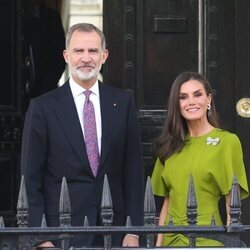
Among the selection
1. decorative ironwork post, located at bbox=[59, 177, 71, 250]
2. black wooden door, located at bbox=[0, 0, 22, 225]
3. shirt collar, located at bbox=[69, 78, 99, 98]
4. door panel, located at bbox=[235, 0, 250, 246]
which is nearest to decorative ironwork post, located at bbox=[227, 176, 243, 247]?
decorative ironwork post, located at bbox=[59, 177, 71, 250]

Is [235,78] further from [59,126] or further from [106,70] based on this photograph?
[59,126]

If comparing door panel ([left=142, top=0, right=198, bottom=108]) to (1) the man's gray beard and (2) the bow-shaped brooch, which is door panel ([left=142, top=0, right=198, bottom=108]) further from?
(1) the man's gray beard

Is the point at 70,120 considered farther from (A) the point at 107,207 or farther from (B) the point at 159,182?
(A) the point at 107,207

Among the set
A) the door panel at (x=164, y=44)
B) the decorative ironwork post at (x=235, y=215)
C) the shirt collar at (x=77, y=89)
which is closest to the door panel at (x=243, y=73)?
the door panel at (x=164, y=44)

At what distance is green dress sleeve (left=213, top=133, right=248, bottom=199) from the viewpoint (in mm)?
5340

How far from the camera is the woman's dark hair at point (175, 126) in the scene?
5.48 metres

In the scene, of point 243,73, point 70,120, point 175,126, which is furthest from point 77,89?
point 243,73

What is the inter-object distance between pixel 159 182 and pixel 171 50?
1.58 m

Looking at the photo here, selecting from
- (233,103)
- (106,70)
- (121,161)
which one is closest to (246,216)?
(233,103)

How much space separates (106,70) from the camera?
689 cm

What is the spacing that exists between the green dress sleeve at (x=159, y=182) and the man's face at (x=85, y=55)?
75 cm

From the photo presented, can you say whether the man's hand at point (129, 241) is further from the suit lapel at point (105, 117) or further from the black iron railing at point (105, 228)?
the black iron railing at point (105, 228)

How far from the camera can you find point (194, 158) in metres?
5.36

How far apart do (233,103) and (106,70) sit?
2.97 feet
